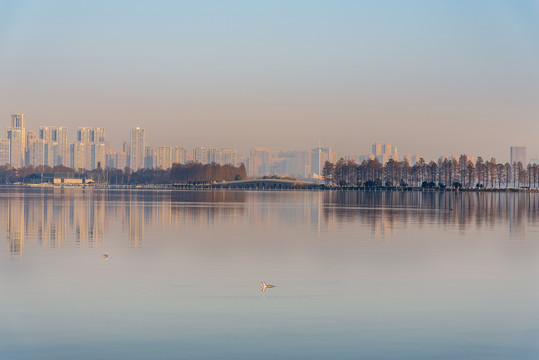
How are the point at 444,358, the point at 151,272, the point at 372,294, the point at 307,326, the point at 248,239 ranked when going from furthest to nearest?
the point at 248,239 < the point at 151,272 < the point at 372,294 < the point at 307,326 < the point at 444,358

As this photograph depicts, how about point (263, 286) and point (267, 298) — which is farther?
point (263, 286)

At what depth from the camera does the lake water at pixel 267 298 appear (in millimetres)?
15852

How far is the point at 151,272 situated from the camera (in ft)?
86.1

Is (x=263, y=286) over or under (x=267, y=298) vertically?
over

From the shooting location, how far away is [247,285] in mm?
23500

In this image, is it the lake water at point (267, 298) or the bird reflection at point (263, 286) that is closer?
the lake water at point (267, 298)

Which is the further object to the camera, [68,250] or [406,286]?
[68,250]

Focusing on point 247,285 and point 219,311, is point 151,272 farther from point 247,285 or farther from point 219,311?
point 219,311

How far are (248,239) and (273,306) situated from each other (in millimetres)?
19751

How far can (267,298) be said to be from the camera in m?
21.3

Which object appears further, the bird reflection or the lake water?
the bird reflection

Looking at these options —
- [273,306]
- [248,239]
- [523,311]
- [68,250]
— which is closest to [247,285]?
[273,306]

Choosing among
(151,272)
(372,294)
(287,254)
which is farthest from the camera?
(287,254)

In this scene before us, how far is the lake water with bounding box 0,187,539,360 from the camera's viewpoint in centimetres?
1585
